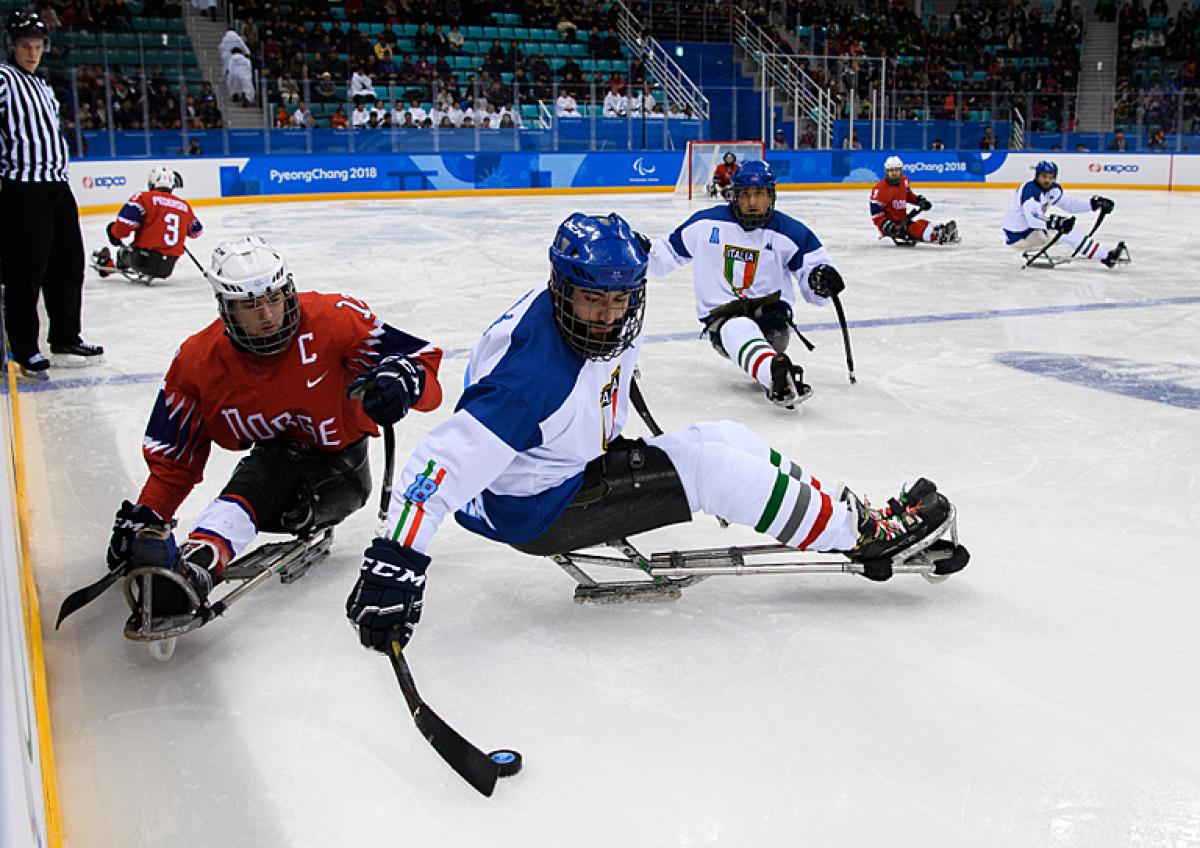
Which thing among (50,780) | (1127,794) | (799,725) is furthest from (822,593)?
(50,780)

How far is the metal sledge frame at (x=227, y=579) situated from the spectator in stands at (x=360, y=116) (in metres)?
14.2

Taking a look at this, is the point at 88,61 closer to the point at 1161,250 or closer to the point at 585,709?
the point at 1161,250

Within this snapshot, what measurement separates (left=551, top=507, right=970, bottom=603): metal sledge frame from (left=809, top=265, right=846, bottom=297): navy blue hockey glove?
2280mm

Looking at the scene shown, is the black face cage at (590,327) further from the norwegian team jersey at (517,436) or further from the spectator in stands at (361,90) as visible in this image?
the spectator in stands at (361,90)

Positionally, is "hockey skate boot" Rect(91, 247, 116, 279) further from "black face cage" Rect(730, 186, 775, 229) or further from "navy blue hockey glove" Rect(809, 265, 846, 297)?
"navy blue hockey glove" Rect(809, 265, 846, 297)

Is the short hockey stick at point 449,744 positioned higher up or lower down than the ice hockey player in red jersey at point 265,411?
lower down

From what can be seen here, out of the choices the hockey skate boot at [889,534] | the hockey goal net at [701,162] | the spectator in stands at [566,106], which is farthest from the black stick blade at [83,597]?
the spectator in stands at [566,106]

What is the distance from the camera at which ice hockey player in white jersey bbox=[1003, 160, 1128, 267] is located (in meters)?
8.99

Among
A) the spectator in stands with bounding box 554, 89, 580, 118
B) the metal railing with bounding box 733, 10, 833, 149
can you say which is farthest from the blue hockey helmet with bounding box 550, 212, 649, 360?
the metal railing with bounding box 733, 10, 833, 149

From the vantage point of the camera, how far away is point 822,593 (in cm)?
262

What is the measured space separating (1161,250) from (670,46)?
549 inches

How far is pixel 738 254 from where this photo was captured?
4809 millimetres

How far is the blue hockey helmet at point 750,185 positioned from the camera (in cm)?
468

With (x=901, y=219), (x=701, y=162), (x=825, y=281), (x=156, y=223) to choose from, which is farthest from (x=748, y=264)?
(x=701, y=162)
